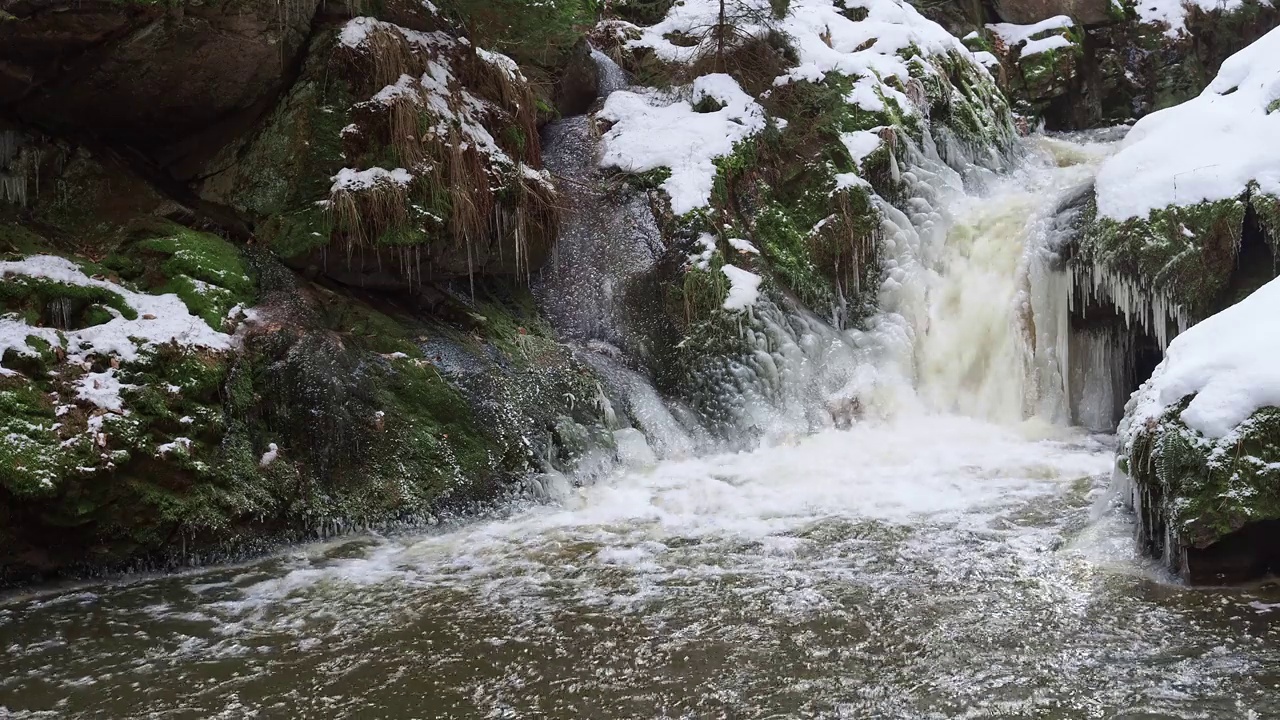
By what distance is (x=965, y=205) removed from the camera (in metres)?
9.92

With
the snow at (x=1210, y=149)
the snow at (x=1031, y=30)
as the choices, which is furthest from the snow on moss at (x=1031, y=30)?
the snow at (x=1210, y=149)

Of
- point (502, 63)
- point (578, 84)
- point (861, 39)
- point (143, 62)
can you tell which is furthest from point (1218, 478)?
point (861, 39)

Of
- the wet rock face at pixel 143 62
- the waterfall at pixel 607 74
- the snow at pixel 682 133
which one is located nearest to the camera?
the wet rock face at pixel 143 62

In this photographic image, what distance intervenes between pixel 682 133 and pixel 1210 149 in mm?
4951

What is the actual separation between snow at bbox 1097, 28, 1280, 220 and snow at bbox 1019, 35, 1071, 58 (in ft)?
26.3

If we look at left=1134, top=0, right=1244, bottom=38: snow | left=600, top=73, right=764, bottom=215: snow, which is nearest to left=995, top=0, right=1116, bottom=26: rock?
left=1134, top=0, right=1244, bottom=38: snow

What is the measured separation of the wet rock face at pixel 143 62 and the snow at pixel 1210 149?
286 inches

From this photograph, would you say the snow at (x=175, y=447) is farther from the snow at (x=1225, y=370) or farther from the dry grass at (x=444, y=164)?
the snow at (x=1225, y=370)

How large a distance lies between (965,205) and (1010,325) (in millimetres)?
1928

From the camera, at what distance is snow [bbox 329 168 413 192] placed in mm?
6879

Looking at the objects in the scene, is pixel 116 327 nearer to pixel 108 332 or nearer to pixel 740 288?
pixel 108 332

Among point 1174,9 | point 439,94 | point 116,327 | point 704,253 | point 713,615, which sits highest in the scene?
point 1174,9

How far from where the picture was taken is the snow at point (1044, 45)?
15.6m

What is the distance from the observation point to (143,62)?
640 cm
